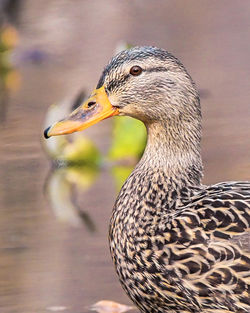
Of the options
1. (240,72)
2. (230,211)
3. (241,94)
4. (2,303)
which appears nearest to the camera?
(230,211)

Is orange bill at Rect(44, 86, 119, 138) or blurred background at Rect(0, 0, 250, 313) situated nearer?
orange bill at Rect(44, 86, 119, 138)

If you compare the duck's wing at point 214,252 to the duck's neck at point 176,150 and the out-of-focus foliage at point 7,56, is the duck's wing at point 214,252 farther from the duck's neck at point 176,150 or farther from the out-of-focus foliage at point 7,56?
the out-of-focus foliage at point 7,56

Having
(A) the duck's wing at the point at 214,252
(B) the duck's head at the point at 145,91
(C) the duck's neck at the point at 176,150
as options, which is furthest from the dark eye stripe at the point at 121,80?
(A) the duck's wing at the point at 214,252

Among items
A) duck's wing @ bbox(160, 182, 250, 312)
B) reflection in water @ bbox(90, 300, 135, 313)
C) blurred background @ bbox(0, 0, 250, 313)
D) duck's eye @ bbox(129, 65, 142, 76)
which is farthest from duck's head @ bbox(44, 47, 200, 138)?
blurred background @ bbox(0, 0, 250, 313)

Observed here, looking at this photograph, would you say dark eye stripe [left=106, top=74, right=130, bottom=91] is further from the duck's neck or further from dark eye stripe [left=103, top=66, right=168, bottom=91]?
the duck's neck

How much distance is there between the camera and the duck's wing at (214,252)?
5355mm

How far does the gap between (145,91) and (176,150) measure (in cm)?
32

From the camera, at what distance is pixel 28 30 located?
1335cm

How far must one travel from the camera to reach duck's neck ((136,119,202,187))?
5.97m

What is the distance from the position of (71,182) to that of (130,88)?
2.69 metres

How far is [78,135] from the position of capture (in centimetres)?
911

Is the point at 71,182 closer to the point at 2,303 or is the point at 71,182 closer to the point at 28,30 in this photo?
the point at 2,303

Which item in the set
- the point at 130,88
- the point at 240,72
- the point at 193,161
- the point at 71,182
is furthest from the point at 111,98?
the point at 240,72

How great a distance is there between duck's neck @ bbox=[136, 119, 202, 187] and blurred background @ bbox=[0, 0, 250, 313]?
2.87 feet
